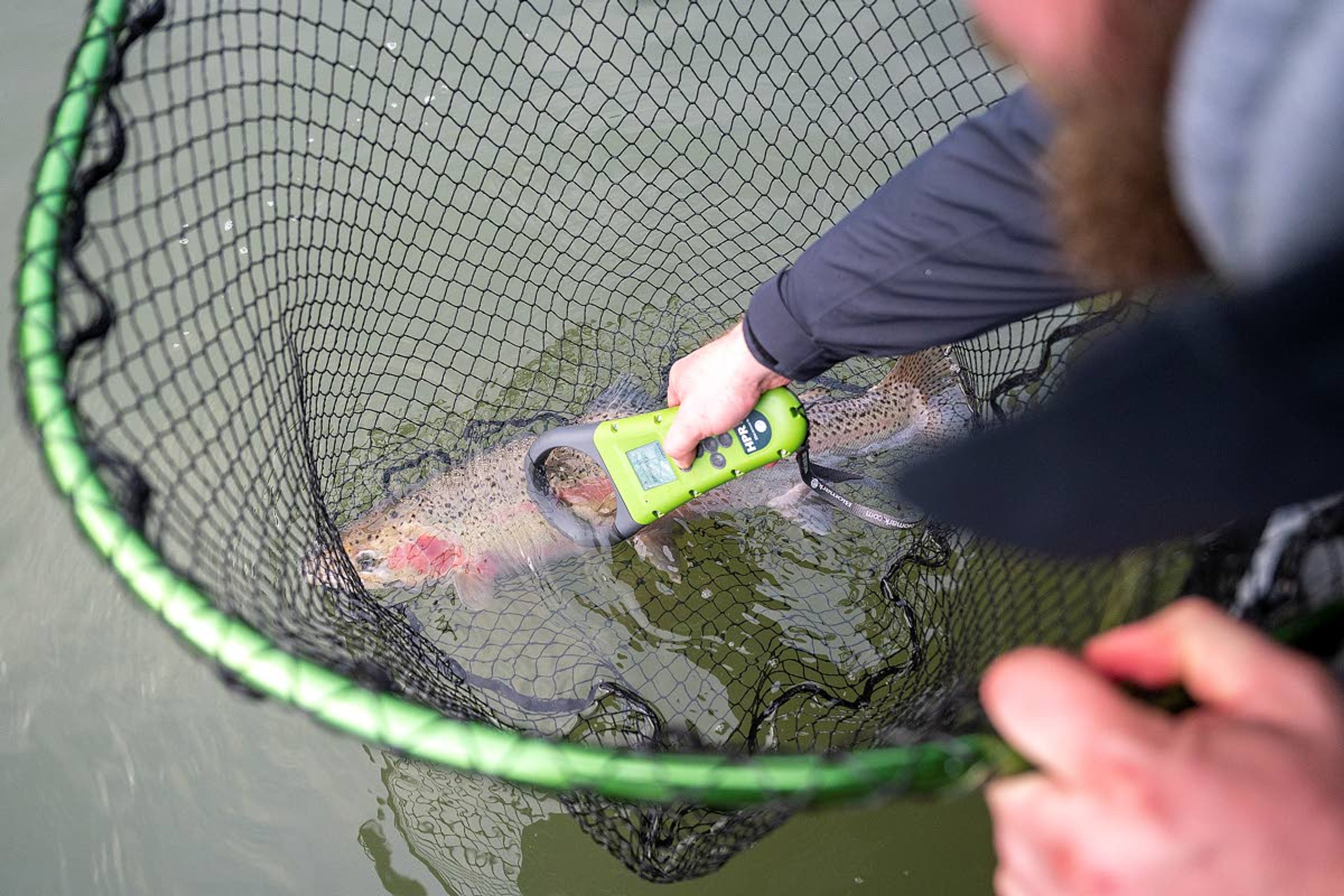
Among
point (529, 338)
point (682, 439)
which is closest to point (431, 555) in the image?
point (529, 338)

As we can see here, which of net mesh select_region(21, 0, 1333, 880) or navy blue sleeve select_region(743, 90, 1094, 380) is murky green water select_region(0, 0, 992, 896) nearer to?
net mesh select_region(21, 0, 1333, 880)

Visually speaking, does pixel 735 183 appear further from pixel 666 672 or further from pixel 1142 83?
pixel 1142 83

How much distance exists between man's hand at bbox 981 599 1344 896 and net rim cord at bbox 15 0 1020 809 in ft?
0.47

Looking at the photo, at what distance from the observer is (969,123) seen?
189cm

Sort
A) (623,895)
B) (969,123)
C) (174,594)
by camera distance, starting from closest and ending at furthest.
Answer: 1. (174,594)
2. (969,123)
3. (623,895)

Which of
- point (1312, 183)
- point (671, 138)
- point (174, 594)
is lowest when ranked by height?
point (174, 594)

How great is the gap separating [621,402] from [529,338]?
639mm

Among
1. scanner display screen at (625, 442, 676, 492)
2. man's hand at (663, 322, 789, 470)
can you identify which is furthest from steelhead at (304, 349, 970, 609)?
man's hand at (663, 322, 789, 470)

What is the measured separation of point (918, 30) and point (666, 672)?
2934mm

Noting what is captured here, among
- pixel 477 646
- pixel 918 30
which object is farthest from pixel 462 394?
pixel 918 30

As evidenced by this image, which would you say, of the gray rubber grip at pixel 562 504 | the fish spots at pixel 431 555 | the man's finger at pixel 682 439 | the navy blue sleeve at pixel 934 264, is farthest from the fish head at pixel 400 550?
the navy blue sleeve at pixel 934 264

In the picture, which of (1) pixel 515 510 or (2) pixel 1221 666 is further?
(1) pixel 515 510

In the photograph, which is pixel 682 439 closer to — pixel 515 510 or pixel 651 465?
pixel 651 465

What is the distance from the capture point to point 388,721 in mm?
1180
